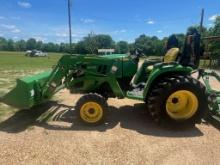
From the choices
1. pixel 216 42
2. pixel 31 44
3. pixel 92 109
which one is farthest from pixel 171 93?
pixel 31 44

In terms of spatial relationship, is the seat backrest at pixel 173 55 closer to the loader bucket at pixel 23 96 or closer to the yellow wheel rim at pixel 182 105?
the yellow wheel rim at pixel 182 105

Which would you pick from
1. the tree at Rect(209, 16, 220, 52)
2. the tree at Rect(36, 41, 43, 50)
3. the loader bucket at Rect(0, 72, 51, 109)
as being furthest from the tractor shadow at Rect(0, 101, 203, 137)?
the tree at Rect(36, 41, 43, 50)

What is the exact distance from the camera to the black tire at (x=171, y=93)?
5.33 meters

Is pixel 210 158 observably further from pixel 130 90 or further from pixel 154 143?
pixel 130 90

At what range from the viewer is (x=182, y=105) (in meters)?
5.61

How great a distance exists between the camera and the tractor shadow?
541 cm

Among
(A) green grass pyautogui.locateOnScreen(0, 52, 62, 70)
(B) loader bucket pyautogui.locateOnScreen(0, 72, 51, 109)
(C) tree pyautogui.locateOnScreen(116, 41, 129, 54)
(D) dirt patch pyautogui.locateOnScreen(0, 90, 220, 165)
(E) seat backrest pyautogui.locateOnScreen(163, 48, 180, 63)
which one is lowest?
(A) green grass pyautogui.locateOnScreen(0, 52, 62, 70)

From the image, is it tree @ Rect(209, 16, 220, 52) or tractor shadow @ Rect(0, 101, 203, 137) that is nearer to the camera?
tractor shadow @ Rect(0, 101, 203, 137)

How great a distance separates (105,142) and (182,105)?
6.16 ft

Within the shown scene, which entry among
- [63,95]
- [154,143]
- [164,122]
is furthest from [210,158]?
[63,95]

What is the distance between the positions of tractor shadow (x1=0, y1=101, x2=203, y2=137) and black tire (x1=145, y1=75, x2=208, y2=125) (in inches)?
8.3

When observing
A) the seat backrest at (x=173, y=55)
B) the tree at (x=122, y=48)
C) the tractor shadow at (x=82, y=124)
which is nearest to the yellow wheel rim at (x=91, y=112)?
the tractor shadow at (x=82, y=124)

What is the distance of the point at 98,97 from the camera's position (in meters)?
5.58

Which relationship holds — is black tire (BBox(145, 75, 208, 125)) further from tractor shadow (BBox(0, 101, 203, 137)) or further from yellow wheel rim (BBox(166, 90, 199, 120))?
tractor shadow (BBox(0, 101, 203, 137))
